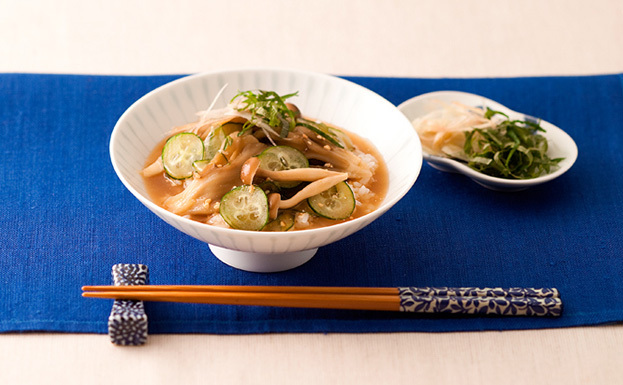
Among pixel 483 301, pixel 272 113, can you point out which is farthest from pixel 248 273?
pixel 483 301

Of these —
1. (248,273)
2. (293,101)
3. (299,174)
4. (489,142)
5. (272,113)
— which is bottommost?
(248,273)

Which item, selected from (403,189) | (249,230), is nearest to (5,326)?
(249,230)

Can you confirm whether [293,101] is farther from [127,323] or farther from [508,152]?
[127,323]

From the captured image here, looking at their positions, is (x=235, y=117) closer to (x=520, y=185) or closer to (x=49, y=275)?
(x=49, y=275)

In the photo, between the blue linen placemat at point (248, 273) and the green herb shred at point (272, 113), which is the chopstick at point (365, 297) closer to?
the blue linen placemat at point (248, 273)

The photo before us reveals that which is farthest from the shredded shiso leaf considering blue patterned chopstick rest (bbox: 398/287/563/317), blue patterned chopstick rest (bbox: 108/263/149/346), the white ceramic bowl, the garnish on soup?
blue patterned chopstick rest (bbox: 108/263/149/346)

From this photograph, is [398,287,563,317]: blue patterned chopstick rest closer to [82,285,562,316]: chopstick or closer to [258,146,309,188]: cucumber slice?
[82,285,562,316]: chopstick
